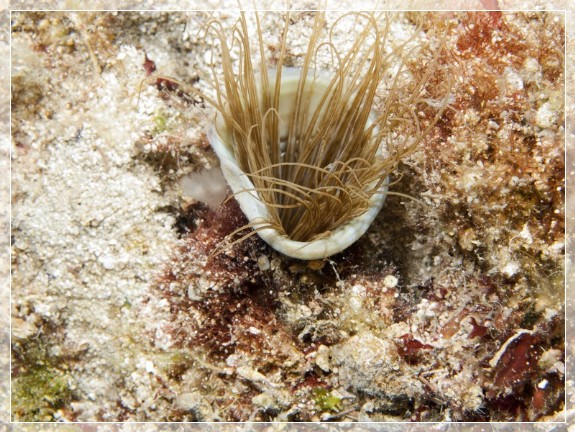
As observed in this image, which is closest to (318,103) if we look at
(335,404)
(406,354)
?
(406,354)

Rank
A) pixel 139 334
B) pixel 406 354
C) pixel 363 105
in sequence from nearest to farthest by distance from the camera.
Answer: pixel 406 354 → pixel 363 105 → pixel 139 334

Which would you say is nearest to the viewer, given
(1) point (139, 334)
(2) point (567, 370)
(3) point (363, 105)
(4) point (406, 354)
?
(2) point (567, 370)

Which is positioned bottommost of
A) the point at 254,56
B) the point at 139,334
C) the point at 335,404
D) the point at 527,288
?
the point at 335,404

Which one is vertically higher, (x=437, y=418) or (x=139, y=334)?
(x=139, y=334)

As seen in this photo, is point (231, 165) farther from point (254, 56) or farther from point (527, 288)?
point (527, 288)

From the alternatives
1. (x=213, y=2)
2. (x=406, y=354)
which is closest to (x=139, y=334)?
(x=406, y=354)

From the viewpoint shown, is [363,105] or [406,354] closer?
[406,354]

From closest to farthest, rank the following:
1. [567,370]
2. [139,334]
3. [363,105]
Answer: [567,370]
[363,105]
[139,334]

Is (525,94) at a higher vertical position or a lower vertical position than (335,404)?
higher

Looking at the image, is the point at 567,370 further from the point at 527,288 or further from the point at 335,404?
the point at 335,404
